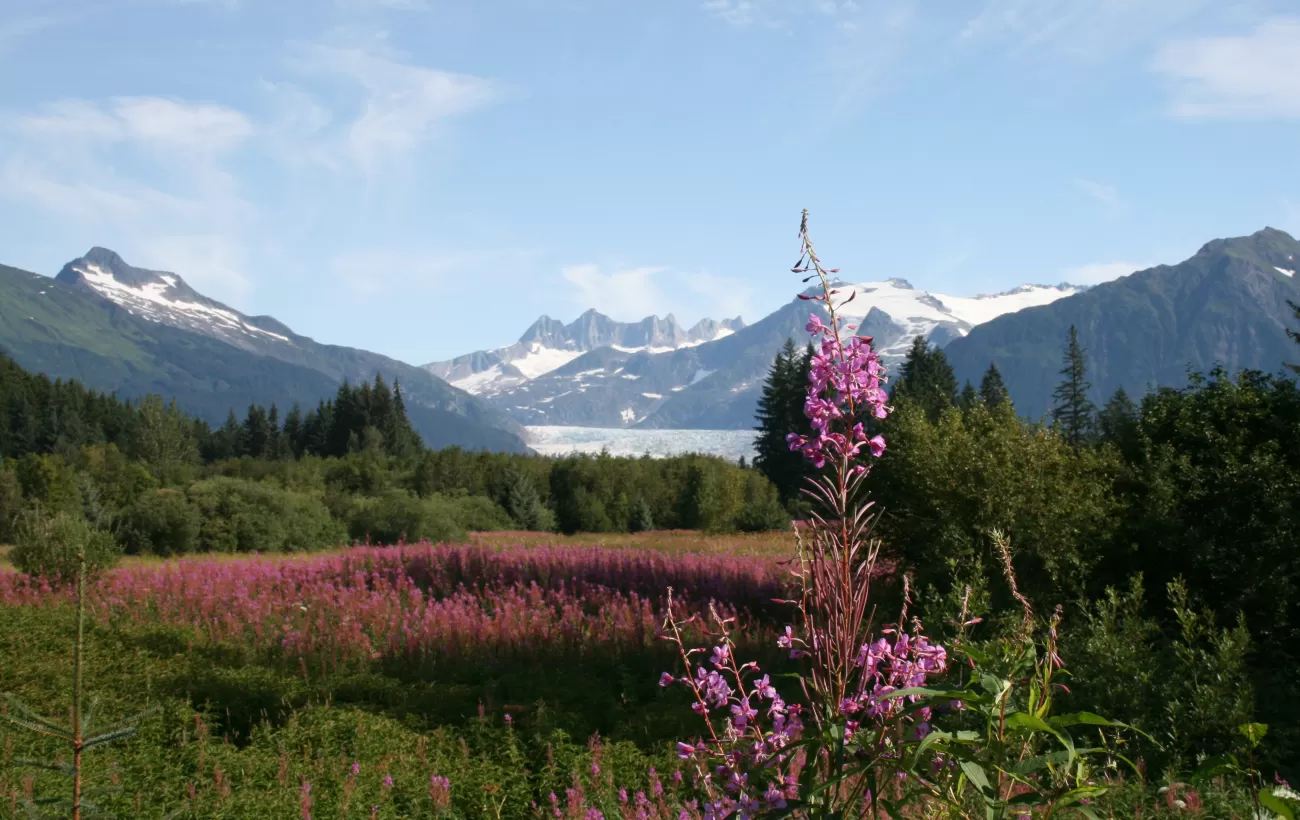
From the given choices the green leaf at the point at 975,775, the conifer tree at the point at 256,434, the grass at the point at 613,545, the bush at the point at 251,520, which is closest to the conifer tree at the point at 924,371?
the grass at the point at 613,545

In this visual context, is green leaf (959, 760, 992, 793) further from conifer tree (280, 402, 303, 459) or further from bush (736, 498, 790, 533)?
conifer tree (280, 402, 303, 459)

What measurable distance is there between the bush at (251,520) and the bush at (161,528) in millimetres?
650

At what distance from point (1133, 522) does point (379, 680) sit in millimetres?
9228

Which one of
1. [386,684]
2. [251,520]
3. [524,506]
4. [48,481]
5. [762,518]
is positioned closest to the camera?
[386,684]

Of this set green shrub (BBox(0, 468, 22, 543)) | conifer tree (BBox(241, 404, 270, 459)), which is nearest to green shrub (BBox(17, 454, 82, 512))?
green shrub (BBox(0, 468, 22, 543))

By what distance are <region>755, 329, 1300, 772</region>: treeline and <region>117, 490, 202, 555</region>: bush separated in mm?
22651

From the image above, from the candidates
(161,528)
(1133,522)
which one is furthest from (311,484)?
(1133,522)

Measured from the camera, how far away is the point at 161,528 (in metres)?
27.6

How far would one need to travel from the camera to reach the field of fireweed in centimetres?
622

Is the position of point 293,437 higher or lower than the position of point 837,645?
higher

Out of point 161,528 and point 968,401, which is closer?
point 161,528

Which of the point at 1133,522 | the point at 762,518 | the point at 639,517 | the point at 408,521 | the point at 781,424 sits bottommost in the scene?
the point at 639,517

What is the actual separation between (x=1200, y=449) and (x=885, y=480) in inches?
156

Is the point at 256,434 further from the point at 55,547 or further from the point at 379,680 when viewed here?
the point at 379,680
